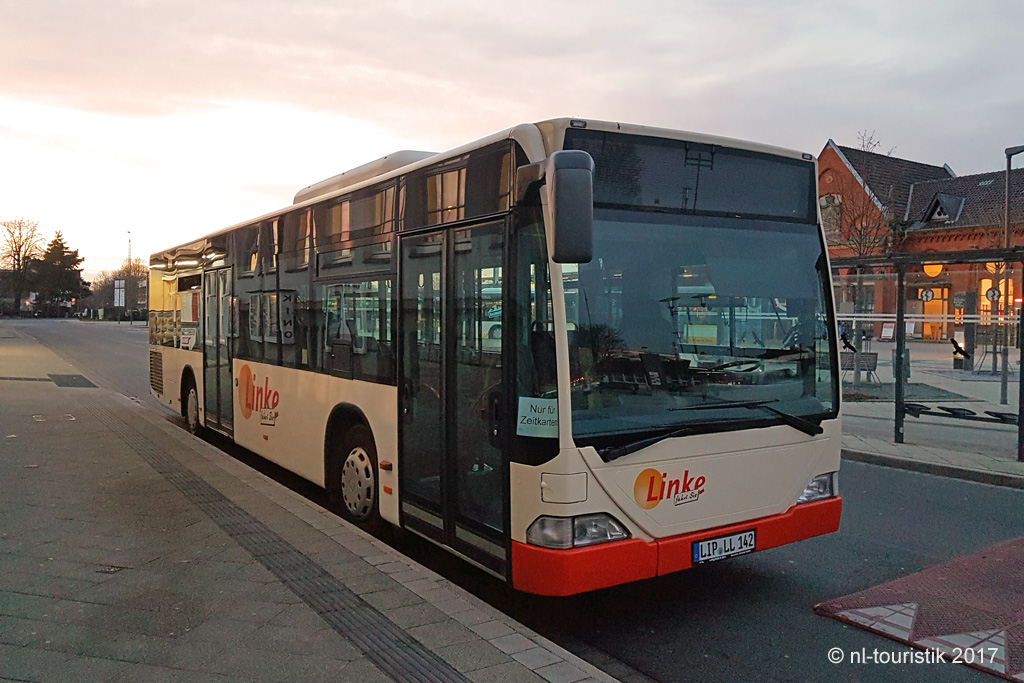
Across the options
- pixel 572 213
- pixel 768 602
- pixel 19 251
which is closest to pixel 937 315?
pixel 768 602

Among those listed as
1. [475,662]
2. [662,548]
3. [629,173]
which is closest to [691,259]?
[629,173]

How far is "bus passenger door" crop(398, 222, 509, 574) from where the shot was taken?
195 inches

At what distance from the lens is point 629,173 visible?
4.88 meters

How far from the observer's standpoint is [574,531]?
4539mm

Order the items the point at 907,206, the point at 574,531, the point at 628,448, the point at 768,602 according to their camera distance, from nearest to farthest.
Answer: the point at 574,531 < the point at 628,448 < the point at 768,602 < the point at 907,206

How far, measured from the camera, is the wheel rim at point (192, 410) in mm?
12006

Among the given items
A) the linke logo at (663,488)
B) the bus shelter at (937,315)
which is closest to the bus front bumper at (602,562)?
the linke logo at (663,488)

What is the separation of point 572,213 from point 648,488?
163 cm

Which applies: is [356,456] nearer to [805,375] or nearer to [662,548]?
[662,548]

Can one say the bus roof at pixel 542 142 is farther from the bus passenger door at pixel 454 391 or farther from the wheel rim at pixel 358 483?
the wheel rim at pixel 358 483

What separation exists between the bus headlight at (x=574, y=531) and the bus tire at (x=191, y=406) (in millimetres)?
8587

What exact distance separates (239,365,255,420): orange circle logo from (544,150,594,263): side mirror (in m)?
6.23

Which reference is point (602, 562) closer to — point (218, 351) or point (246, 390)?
point (246, 390)

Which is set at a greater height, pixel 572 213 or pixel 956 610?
pixel 572 213
